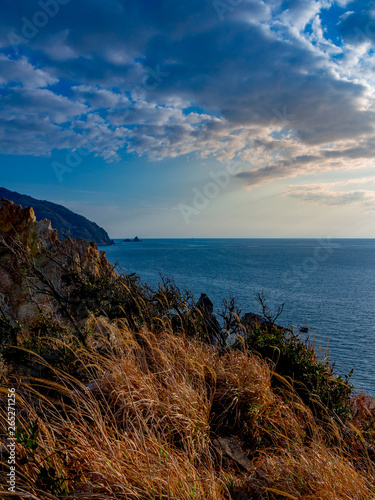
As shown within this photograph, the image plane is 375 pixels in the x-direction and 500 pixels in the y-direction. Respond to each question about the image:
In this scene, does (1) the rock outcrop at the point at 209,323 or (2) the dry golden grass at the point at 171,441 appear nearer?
(2) the dry golden grass at the point at 171,441

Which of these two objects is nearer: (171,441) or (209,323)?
(171,441)

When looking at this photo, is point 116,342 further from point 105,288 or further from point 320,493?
point 320,493

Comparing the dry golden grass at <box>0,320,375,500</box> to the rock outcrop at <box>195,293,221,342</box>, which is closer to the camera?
the dry golden grass at <box>0,320,375,500</box>

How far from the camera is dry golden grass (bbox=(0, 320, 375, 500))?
2.62m

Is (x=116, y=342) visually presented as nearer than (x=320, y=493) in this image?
No

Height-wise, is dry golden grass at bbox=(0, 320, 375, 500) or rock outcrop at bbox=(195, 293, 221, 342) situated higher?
dry golden grass at bbox=(0, 320, 375, 500)

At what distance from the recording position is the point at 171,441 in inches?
151

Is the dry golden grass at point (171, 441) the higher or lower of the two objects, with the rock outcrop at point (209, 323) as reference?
higher

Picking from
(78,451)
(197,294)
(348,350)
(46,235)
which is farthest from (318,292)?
(78,451)

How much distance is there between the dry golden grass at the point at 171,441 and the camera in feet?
8.61

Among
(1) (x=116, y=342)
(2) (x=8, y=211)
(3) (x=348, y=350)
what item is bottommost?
(3) (x=348, y=350)

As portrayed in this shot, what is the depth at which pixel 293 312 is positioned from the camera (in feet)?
145

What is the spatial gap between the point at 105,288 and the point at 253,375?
4866 millimetres

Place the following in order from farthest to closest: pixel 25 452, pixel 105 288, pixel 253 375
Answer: pixel 105 288, pixel 253 375, pixel 25 452
